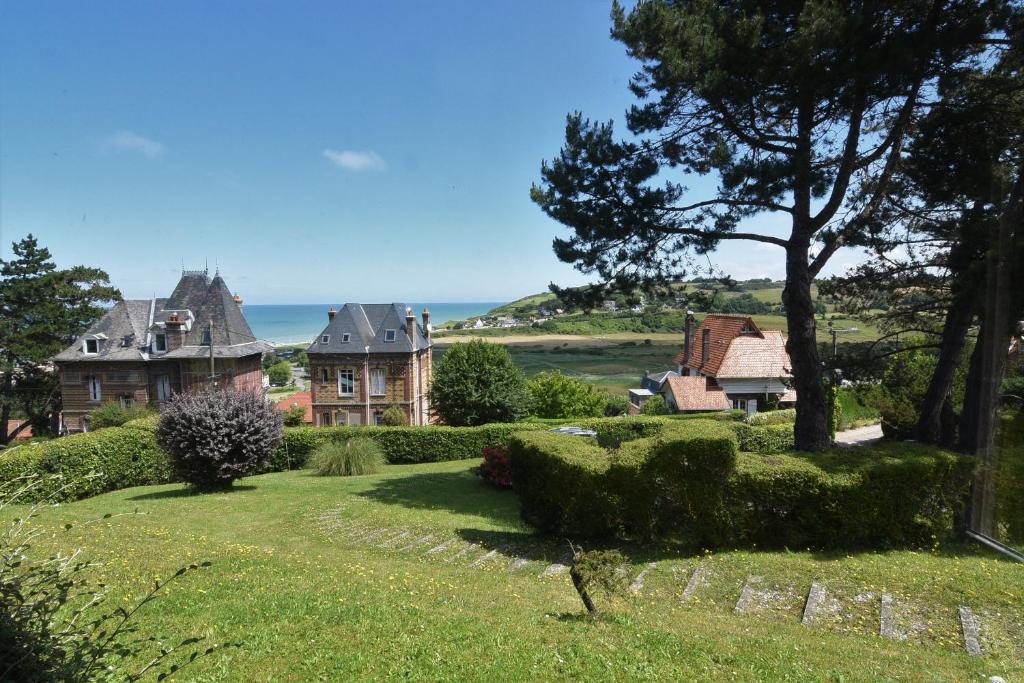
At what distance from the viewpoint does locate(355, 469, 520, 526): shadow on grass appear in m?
13.1

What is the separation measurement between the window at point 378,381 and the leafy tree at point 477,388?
25.3ft

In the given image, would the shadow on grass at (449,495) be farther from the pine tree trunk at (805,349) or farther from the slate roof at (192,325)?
the slate roof at (192,325)

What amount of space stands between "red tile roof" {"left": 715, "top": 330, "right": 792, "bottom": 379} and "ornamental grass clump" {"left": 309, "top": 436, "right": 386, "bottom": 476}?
2293cm

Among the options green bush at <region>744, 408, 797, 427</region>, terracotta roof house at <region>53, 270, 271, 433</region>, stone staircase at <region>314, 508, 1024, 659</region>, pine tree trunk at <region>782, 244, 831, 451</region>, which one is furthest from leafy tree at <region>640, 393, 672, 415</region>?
stone staircase at <region>314, 508, 1024, 659</region>

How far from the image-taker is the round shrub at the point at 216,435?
48.5ft

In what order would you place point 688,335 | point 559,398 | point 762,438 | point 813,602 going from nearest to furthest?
point 813,602, point 762,438, point 559,398, point 688,335

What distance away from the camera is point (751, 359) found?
3381 cm

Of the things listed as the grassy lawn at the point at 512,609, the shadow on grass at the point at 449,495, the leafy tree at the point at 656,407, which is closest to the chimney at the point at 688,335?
the leafy tree at the point at 656,407

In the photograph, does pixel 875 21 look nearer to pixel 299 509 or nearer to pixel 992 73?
pixel 992 73

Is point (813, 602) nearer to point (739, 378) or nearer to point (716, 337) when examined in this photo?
point (739, 378)

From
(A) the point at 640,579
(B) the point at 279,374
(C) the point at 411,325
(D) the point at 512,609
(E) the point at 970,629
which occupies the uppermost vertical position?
(C) the point at 411,325

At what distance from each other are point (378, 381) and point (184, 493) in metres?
18.1

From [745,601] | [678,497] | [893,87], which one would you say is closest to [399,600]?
[745,601]

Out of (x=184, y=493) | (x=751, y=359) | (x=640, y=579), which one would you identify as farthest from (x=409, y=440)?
(x=751, y=359)
